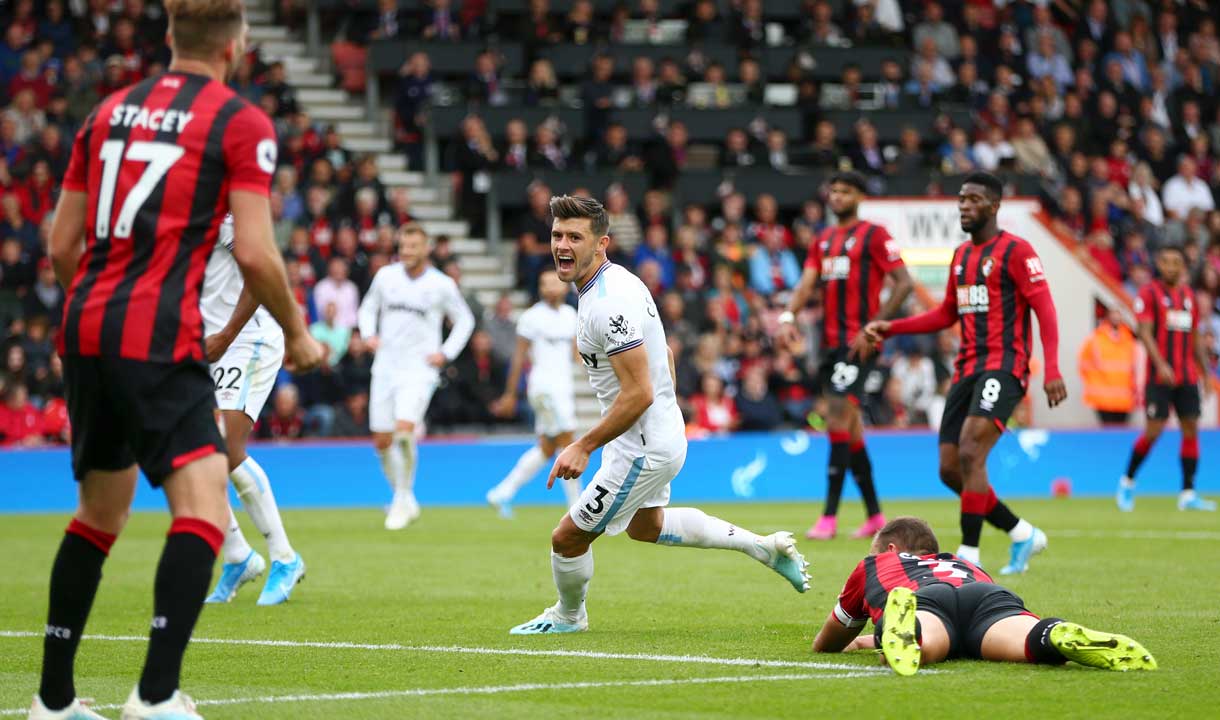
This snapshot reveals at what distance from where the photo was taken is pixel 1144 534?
1441cm

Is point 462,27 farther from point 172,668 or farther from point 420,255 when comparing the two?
point 172,668

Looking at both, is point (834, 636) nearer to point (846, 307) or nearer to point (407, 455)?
point (846, 307)

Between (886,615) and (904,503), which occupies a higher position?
(886,615)

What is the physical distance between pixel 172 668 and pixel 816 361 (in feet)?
60.7

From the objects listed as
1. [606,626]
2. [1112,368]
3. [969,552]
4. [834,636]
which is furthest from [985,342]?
[1112,368]

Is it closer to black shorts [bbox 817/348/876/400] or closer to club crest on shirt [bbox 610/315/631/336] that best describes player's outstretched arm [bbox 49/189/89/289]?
club crest on shirt [bbox 610/315/631/336]

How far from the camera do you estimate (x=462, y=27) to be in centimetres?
2630

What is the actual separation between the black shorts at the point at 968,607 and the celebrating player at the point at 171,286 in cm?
272

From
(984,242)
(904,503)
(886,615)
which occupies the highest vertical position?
(984,242)

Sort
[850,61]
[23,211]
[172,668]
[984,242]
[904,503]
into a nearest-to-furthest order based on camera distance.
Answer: [172,668] < [984,242] < [904,503] < [23,211] < [850,61]

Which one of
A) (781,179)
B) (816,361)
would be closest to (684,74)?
(781,179)

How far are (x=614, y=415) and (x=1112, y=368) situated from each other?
1700 centimetres

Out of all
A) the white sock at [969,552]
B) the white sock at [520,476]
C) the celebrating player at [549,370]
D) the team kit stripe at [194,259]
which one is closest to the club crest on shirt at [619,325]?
the team kit stripe at [194,259]

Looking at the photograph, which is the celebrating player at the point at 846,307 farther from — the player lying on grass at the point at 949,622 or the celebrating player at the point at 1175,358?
the player lying on grass at the point at 949,622
